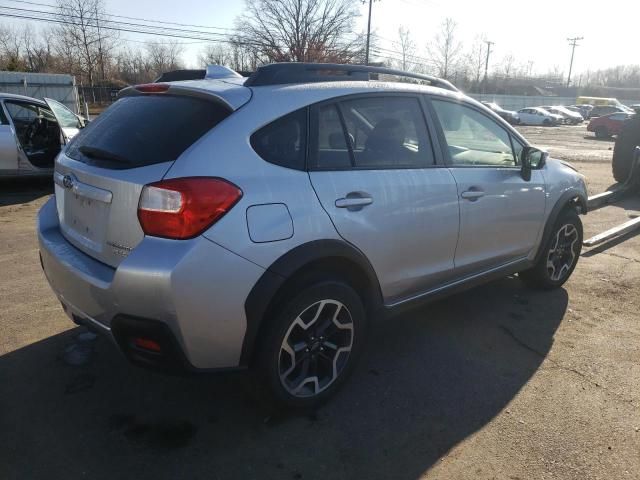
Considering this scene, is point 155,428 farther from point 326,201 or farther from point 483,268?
point 483,268

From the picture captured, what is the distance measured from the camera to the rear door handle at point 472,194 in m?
3.29

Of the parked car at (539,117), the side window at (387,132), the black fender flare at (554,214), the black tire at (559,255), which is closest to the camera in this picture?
the side window at (387,132)

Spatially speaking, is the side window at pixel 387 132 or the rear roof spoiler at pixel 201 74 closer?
the side window at pixel 387 132

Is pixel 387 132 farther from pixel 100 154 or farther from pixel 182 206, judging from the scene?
pixel 100 154

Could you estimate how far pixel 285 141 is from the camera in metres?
2.52

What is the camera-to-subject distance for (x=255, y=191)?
2.28 m

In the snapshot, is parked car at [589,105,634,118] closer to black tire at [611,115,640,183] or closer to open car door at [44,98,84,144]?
black tire at [611,115,640,183]

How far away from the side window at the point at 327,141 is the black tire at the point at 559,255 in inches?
Result: 93.9

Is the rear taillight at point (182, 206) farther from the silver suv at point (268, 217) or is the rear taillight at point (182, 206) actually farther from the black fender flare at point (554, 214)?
the black fender flare at point (554, 214)

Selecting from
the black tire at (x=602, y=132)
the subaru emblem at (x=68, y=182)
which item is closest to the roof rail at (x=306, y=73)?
the subaru emblem at (x=68, y=182)

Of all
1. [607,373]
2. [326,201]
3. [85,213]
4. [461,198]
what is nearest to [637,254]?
[607,373]

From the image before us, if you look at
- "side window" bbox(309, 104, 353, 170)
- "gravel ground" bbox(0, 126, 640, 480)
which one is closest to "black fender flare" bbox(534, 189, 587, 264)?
"gravel ground" bbox(0, 126, 640, 480)

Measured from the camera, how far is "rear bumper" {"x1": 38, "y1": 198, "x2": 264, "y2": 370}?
210 centimetres

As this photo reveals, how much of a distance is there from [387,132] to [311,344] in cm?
136
